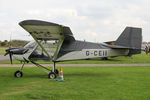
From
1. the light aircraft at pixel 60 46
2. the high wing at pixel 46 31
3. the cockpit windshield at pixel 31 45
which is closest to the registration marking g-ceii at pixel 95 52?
the light aircraft at pixel 60 46

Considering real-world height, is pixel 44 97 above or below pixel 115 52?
below

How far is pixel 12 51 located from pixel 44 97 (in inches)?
222

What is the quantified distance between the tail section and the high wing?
3.65m

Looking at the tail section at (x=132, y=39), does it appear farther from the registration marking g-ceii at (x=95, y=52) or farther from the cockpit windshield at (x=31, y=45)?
the cockpit windshield at (x=31, y=45)

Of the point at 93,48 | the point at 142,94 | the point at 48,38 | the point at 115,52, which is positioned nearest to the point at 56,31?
the point at 48,38

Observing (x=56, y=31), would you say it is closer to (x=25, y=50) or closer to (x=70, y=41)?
(x=70, y=41)

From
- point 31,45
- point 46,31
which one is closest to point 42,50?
point 31,45

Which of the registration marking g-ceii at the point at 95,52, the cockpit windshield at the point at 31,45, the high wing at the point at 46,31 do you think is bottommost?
the registration marking g-ceii at the point at 95,52

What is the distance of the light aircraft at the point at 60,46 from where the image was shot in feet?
32.9

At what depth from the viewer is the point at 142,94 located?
6.83m

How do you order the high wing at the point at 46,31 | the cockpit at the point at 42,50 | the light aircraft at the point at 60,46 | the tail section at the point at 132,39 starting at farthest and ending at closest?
the tail section at the point at 132,39 < the cockpit at the point at 42,50 < the light aircraft at the point at 60,46 < the high wing at the point at 46,31

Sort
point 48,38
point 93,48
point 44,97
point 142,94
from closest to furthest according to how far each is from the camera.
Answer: point 44,97
point 142,94
point 48,38
point 93,48

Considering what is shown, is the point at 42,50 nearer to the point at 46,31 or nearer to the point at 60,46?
the point at 60,46

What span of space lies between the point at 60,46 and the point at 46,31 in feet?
4.82
